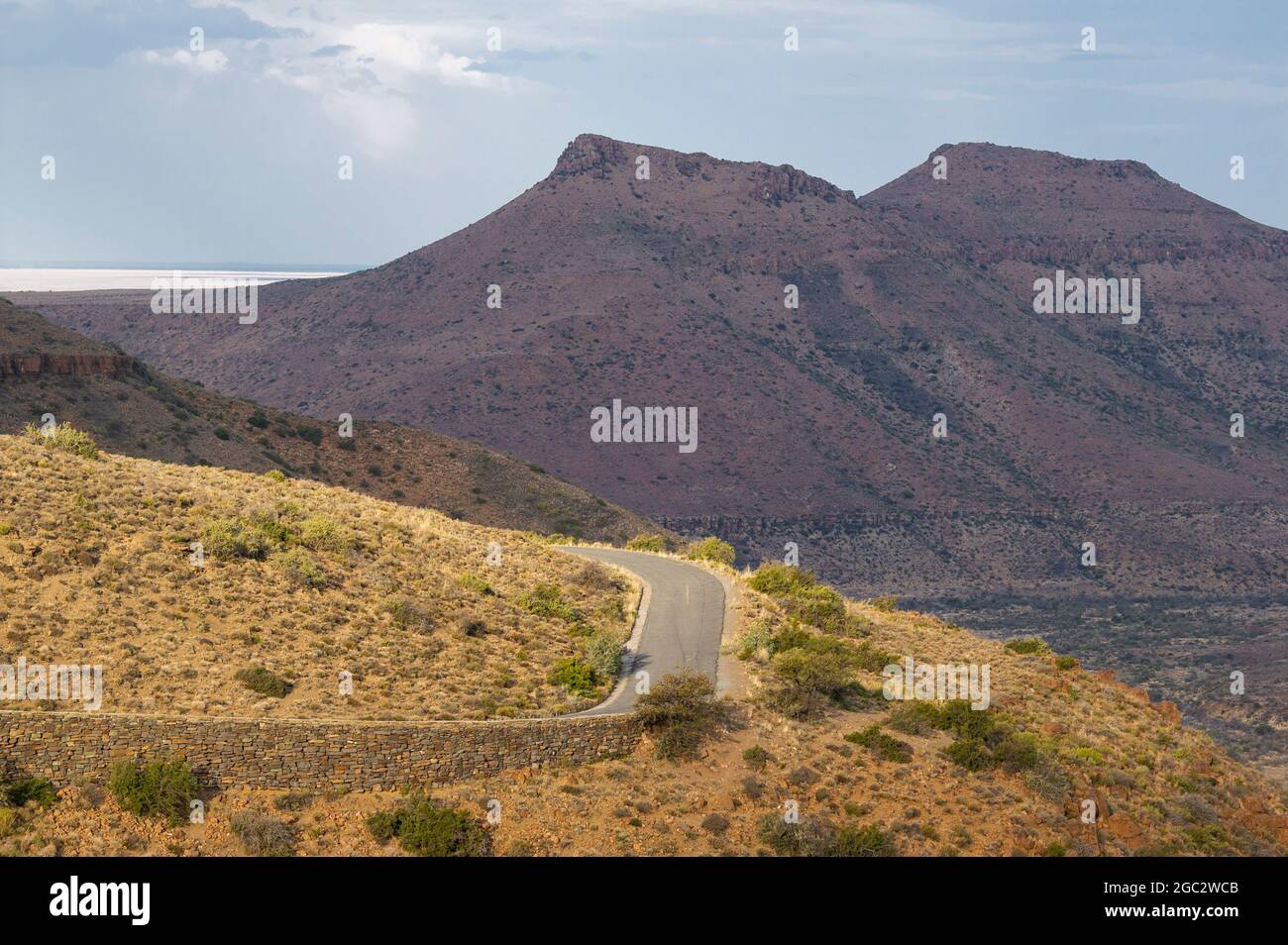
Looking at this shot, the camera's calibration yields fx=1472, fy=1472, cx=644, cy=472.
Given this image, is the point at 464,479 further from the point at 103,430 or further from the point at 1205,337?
the point at 1205,337

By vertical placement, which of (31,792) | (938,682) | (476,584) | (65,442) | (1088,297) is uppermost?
(1088,297)

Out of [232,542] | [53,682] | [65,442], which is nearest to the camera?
[53,682]

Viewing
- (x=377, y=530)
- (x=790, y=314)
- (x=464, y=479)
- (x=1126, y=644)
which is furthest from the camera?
(x=790, y=314)

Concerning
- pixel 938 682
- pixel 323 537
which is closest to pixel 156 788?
pixel 323 537

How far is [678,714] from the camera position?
24672 millimetres

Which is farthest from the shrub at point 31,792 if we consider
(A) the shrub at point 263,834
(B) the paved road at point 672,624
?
(B) the paved road at point 672,624

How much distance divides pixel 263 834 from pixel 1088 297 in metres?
139

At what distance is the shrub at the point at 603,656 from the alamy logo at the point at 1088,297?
118451 millimetres

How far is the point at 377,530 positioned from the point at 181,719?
34.1 feet

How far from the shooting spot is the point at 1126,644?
249 feet

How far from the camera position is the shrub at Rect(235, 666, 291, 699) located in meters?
23.5

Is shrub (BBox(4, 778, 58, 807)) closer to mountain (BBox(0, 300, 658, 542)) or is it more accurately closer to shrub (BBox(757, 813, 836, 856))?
shrub (BBox(757, 813, 836, 856))

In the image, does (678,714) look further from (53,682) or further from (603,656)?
(53,682)
